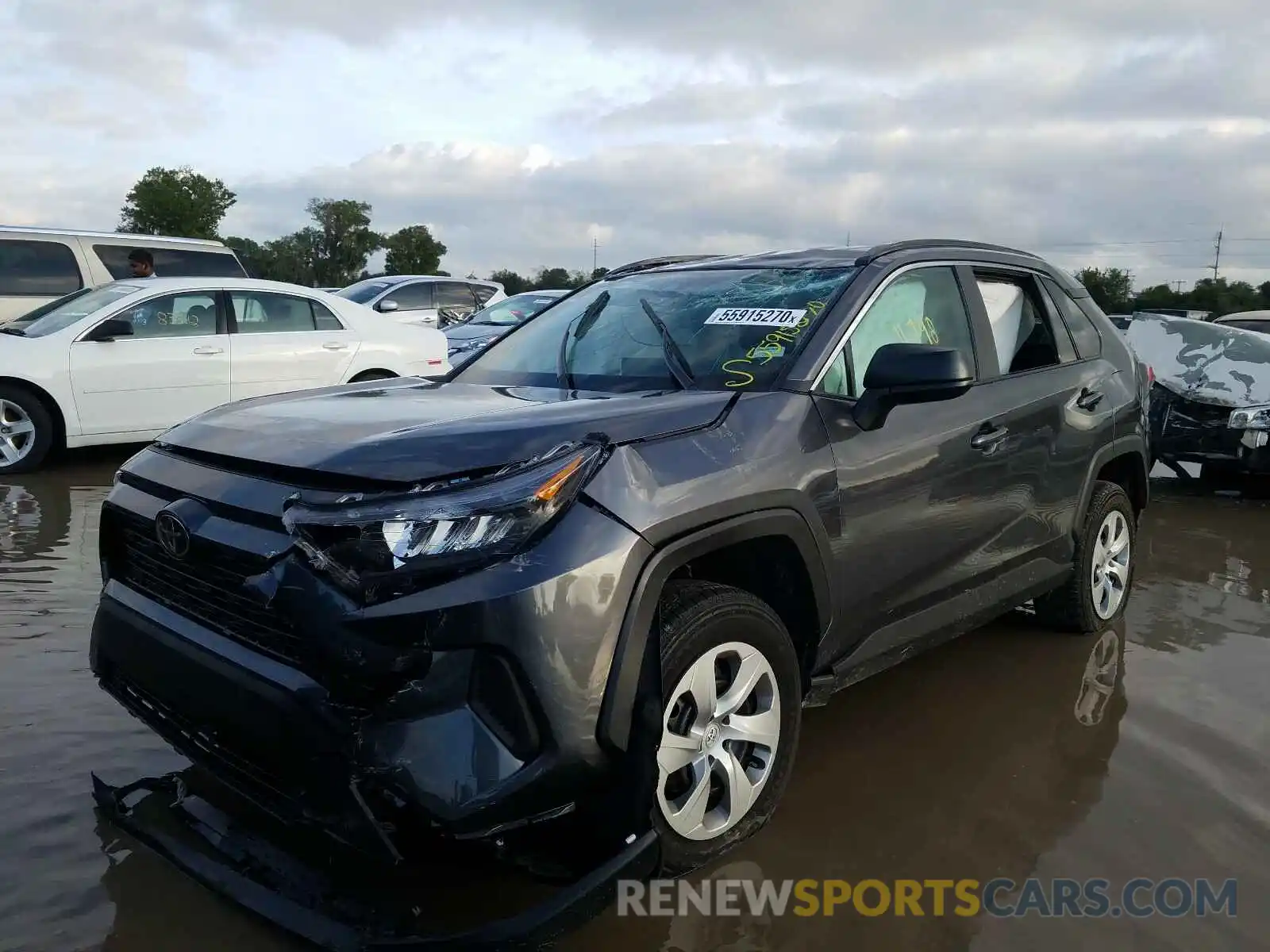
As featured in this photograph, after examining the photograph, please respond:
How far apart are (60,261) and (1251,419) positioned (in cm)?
1091

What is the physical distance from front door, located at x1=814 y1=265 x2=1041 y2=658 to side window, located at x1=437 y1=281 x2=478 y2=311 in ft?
43.4

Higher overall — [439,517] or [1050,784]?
[439,517]

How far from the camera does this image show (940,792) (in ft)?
11.0

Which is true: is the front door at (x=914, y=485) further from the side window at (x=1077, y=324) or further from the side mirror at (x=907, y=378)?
the side window at (x=1077, y=324)

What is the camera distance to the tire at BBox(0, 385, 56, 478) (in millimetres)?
7805

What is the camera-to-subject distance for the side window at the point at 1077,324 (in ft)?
15.0

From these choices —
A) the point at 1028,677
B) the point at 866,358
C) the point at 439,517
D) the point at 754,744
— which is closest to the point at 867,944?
the point at 754,744

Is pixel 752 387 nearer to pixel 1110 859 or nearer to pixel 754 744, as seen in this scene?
pixel 754 744

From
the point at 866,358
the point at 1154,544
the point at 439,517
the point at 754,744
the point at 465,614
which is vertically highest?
the point at 866,358

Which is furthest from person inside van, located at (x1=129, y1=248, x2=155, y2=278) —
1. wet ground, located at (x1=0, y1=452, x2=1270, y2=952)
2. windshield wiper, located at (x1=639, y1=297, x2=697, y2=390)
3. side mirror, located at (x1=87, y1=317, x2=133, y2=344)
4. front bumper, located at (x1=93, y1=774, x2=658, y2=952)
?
front bumper, located at (x1=93, y1=774, x2=658, y2=952)

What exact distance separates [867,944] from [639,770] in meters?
0.77

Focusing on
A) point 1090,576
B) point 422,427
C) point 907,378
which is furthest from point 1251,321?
point 422,427

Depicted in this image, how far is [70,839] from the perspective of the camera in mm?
2887

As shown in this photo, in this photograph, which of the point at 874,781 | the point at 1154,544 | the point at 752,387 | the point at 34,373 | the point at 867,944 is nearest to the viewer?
the point at 867,944
